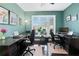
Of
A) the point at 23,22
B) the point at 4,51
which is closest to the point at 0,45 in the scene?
the point at 4,51

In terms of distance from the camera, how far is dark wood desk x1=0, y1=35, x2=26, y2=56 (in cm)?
185

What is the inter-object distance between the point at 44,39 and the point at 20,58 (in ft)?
1.85

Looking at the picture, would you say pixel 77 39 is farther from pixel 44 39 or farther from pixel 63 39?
pixel 44 39

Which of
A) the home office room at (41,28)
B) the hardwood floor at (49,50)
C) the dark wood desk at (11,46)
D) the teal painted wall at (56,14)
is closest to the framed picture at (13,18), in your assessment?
the home office room at (41,28)

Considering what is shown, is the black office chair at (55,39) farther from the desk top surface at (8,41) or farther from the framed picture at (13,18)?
the framed picture at (13,18)

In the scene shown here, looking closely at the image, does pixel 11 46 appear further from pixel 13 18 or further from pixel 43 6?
pixel 43 6

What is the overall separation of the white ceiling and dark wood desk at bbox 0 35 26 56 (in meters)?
0.56

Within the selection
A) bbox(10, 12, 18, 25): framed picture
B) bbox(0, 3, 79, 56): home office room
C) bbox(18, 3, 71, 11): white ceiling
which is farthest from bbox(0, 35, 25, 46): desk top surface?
bbox(18, 3, 71, 11): white ceiling

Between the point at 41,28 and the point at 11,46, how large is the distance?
2.13 feet

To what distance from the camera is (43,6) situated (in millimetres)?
1995

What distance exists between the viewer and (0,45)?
6.05 ft

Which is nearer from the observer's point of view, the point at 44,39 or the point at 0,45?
the point at 0,45

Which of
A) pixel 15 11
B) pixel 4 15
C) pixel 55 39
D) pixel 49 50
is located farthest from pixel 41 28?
pixel 4 15

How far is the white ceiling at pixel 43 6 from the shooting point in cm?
195
